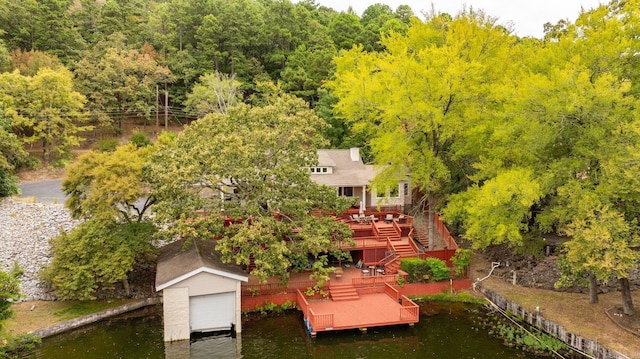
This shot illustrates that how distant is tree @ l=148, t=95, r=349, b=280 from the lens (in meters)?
20.3

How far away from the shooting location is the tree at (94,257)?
20.5 meters

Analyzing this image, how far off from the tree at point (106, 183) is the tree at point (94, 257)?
0.88m

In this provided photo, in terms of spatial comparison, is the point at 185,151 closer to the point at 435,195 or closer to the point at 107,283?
the point at 107,283

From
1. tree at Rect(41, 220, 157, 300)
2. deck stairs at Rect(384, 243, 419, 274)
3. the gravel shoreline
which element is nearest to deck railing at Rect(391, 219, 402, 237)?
deck stairs at Rect(384, 243, 419, 274)

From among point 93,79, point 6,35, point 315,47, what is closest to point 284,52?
point 315,47

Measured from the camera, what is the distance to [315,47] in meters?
55.2

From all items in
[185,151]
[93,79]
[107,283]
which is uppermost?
[93,79]

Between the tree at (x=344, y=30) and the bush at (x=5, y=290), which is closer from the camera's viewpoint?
the bush at (x=5, y=290)

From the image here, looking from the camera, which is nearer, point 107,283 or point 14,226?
point 107,283

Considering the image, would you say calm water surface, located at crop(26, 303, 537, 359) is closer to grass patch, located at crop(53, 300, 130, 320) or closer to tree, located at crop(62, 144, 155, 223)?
grass patch, located at crop(53, 300, 130, 320)

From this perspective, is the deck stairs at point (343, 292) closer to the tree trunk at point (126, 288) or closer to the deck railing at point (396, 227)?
the deck railing at point (396, 227)

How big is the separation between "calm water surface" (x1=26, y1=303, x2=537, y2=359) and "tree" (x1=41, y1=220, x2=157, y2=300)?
78.2 inches

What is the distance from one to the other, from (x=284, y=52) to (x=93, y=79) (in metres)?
22.6

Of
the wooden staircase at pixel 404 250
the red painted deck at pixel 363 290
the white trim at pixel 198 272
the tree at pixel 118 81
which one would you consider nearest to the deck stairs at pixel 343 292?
the red painted deck at pixel 363 290
